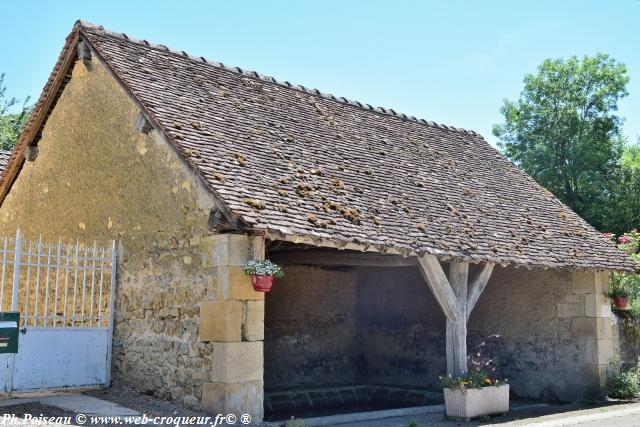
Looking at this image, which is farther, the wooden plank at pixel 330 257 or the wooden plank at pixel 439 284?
the wooden plank at pixel 330 257

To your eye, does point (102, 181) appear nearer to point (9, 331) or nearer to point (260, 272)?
point (9, 331)

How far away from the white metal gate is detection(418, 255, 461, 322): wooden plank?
12.9 feet

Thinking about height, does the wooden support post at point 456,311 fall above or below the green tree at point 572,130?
below

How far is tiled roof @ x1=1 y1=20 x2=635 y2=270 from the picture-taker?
24.9 feet

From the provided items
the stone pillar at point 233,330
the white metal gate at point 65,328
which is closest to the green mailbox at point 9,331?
the white metal gate at point 65,328

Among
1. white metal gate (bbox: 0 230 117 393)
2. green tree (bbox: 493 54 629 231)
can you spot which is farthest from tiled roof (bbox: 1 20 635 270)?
green tree (bbox: 493 54 629 231)

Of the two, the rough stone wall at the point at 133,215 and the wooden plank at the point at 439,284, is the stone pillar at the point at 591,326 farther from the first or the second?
the rough stone wall at the point at 133,215

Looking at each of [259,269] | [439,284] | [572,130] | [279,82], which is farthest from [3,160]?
[572,130]

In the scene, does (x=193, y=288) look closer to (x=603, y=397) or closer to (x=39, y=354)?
(x=39, y=354)

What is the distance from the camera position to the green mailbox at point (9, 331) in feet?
22.8

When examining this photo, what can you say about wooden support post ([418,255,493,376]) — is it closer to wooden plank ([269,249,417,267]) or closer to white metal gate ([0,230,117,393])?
wooden plank ([269,249,417,267])

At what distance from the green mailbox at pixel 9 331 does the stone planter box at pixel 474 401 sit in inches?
→ 198

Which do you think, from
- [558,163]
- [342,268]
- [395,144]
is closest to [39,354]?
[342,268]

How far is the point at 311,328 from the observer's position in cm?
1183
